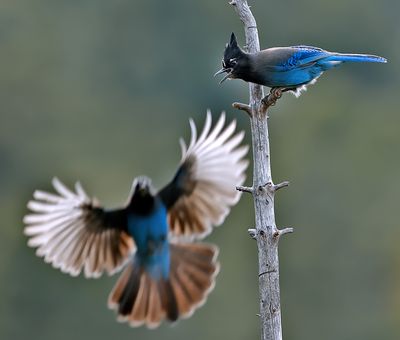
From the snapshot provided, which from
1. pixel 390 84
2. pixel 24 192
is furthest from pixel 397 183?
pixel 24 192

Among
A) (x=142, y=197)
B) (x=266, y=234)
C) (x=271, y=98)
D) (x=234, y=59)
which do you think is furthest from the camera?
(x=142, y=197)

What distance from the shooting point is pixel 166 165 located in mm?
34531

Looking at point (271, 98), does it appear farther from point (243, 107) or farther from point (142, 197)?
point (142, 197)

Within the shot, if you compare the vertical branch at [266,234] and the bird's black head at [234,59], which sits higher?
the bird's black head at [234,59]

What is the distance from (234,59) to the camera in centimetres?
1161

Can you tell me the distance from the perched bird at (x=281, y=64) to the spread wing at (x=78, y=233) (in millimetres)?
1458

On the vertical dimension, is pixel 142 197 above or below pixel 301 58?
below

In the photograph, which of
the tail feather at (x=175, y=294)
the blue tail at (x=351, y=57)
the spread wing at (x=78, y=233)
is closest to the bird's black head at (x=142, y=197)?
the spread wing at (x=78, y=233)

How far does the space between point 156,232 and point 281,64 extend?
5.42 ft

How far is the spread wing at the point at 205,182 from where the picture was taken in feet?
40.2

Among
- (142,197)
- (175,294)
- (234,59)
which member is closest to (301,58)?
(234,59)

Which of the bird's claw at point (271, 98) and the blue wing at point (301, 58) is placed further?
the blue wing at point (301, 58)

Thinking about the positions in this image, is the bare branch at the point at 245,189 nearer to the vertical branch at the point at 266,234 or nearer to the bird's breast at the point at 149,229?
the vertical branch at the point at 266,234

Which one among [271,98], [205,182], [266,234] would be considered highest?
[205,182]
